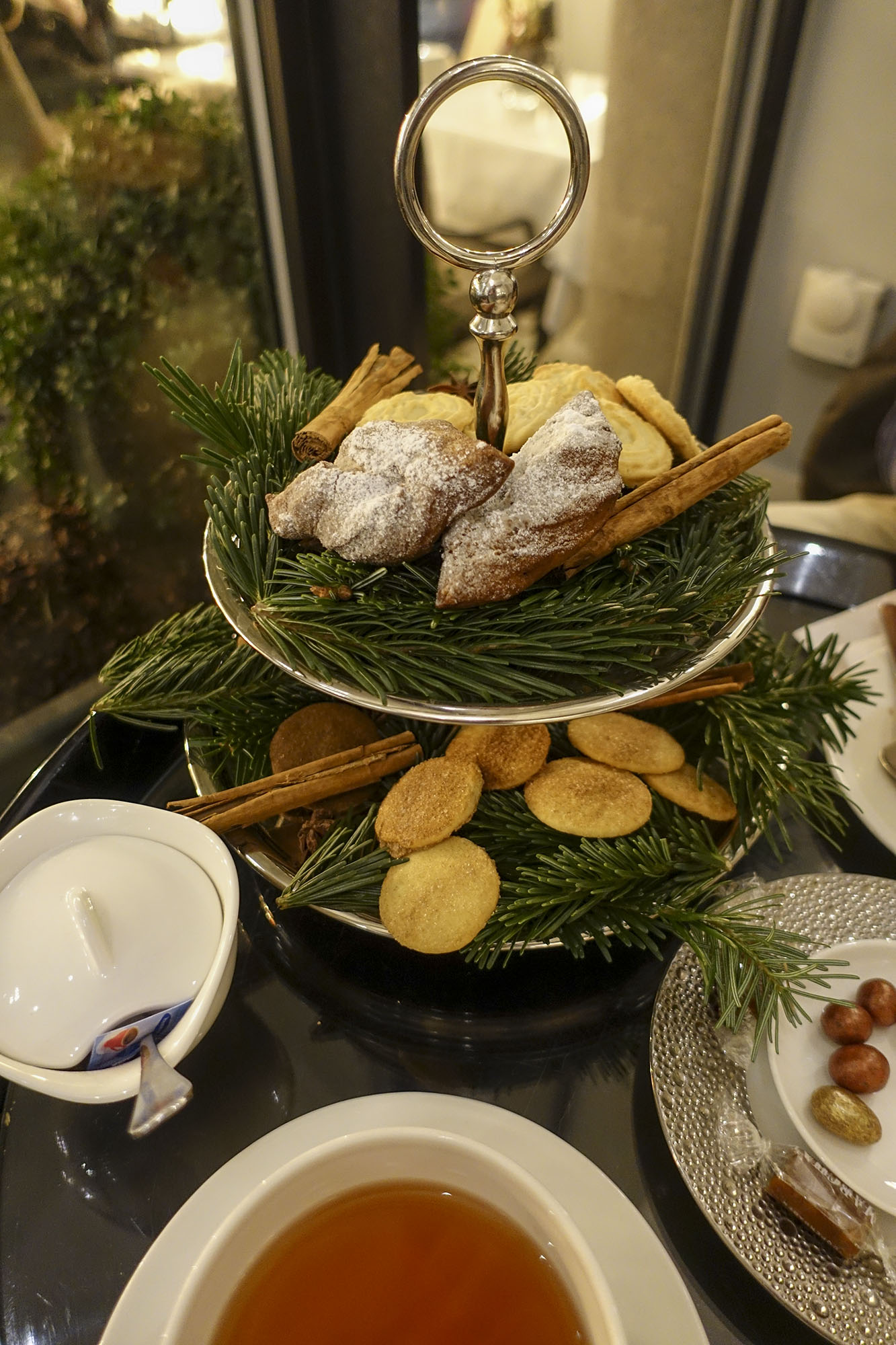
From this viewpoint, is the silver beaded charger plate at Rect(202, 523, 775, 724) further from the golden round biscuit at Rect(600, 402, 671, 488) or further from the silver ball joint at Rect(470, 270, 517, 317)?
the silver ball joint at Rect(470, 270, 517, 317)

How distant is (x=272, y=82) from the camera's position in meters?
1.07

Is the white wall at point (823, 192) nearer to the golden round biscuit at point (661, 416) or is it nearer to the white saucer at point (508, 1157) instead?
the golden round biscuit at point (661, 416)

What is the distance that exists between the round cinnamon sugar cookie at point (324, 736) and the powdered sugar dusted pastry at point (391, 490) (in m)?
0.15

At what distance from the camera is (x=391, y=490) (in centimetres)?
48

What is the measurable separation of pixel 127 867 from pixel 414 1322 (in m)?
0.27

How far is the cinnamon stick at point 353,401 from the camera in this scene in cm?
58

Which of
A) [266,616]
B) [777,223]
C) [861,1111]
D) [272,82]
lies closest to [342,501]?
[266,616]

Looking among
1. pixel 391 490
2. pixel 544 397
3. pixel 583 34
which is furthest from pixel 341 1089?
pixel 583 34

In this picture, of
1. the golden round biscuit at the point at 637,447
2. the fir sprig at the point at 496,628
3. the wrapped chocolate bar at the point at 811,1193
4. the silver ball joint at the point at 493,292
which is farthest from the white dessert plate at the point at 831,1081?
the silver ball joint at the point at 493,292

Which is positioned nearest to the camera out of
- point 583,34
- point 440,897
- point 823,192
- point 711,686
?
point 440,897

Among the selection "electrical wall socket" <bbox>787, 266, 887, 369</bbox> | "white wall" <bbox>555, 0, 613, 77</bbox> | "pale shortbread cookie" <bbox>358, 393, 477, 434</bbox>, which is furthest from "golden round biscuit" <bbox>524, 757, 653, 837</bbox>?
"white wall" <bbox>555, 0, 613, 77</bbox>

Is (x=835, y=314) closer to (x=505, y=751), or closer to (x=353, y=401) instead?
(x=353, y=401)

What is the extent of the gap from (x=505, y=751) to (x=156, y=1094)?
0.28 meters

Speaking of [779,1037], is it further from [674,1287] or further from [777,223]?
[777,223]
